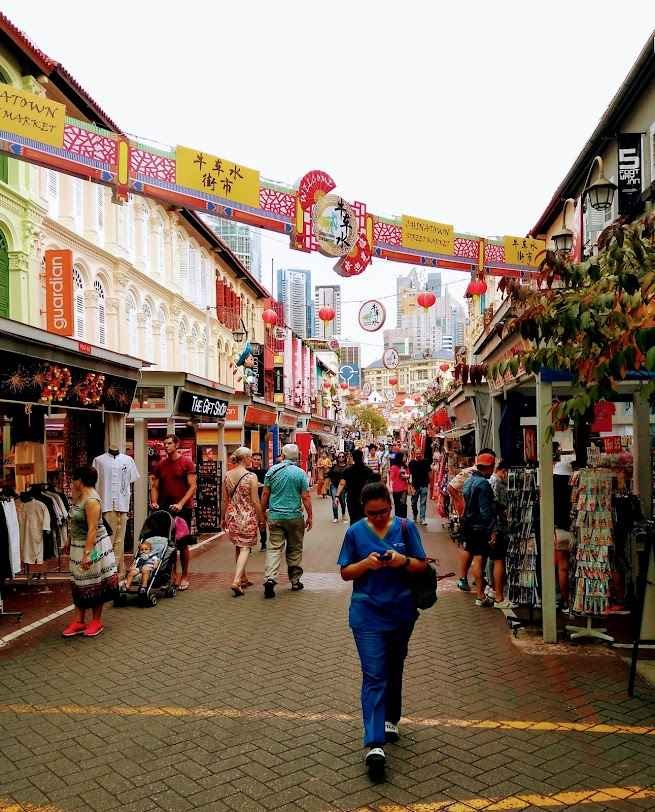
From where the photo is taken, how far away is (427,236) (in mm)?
13219

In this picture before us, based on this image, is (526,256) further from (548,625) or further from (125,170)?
(548,625)

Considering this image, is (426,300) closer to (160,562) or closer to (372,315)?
(372,315)

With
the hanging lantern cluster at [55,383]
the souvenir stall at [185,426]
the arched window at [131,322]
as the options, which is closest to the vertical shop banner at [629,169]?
the souvenir stall at [185,426]

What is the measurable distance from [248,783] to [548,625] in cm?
379

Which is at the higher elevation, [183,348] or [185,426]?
[183,348]

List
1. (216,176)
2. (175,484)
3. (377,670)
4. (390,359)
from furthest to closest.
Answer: (390,359), (216,176), (175,484), (377,670)

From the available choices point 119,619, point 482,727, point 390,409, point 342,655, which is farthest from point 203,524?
point 390,409

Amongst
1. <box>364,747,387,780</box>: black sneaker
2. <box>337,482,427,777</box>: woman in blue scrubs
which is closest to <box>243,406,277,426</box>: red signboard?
<box>337,482,427,777</box>: woman in blue scrubs

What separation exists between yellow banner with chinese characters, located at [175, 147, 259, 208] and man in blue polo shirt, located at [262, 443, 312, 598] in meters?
3.73

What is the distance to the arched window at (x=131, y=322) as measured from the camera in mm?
23531

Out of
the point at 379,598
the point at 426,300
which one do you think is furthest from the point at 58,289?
the point at 379,598

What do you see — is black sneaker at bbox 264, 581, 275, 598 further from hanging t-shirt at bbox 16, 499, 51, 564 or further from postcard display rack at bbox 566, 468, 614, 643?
postcard display rack at bbox 566, 468, 614, 643

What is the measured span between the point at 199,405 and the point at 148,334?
12.2 meters

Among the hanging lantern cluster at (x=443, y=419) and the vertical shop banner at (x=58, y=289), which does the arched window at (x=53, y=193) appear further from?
the hanging lantern cluster at (x=443, y=419)
